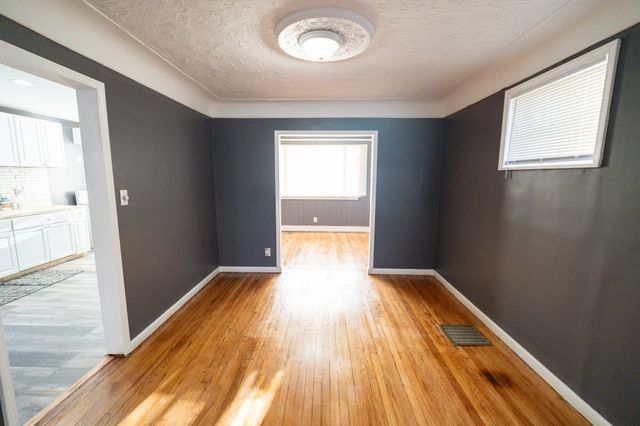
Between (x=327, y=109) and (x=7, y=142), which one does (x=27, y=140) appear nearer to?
(x=7, y=142)

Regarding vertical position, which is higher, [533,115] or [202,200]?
[533,115]

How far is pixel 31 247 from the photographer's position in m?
3.45

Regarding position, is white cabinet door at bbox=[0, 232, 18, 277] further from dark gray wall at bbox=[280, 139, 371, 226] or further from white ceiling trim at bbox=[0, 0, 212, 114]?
dark gray wall at bbox=[280, 139, 371, 226]

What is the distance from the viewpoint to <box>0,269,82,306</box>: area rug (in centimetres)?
281

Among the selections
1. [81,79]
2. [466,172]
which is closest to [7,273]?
[81,79]

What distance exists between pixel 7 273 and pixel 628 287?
6020 millimetres

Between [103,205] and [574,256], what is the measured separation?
3229 millimetres

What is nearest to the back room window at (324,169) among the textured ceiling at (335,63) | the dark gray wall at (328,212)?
the dark gray wall at (328,212)

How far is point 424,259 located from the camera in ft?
11.7

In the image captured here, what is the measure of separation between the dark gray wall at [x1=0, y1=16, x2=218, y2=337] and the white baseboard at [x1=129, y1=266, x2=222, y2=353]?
0.05 m

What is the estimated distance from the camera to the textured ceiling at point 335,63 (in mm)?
1383

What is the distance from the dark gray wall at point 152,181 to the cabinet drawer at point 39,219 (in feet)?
8.53

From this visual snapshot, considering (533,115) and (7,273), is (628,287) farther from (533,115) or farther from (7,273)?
(7,273)

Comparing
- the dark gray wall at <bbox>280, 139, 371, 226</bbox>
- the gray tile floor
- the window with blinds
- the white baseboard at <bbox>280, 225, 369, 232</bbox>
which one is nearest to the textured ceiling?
the window with blinds
